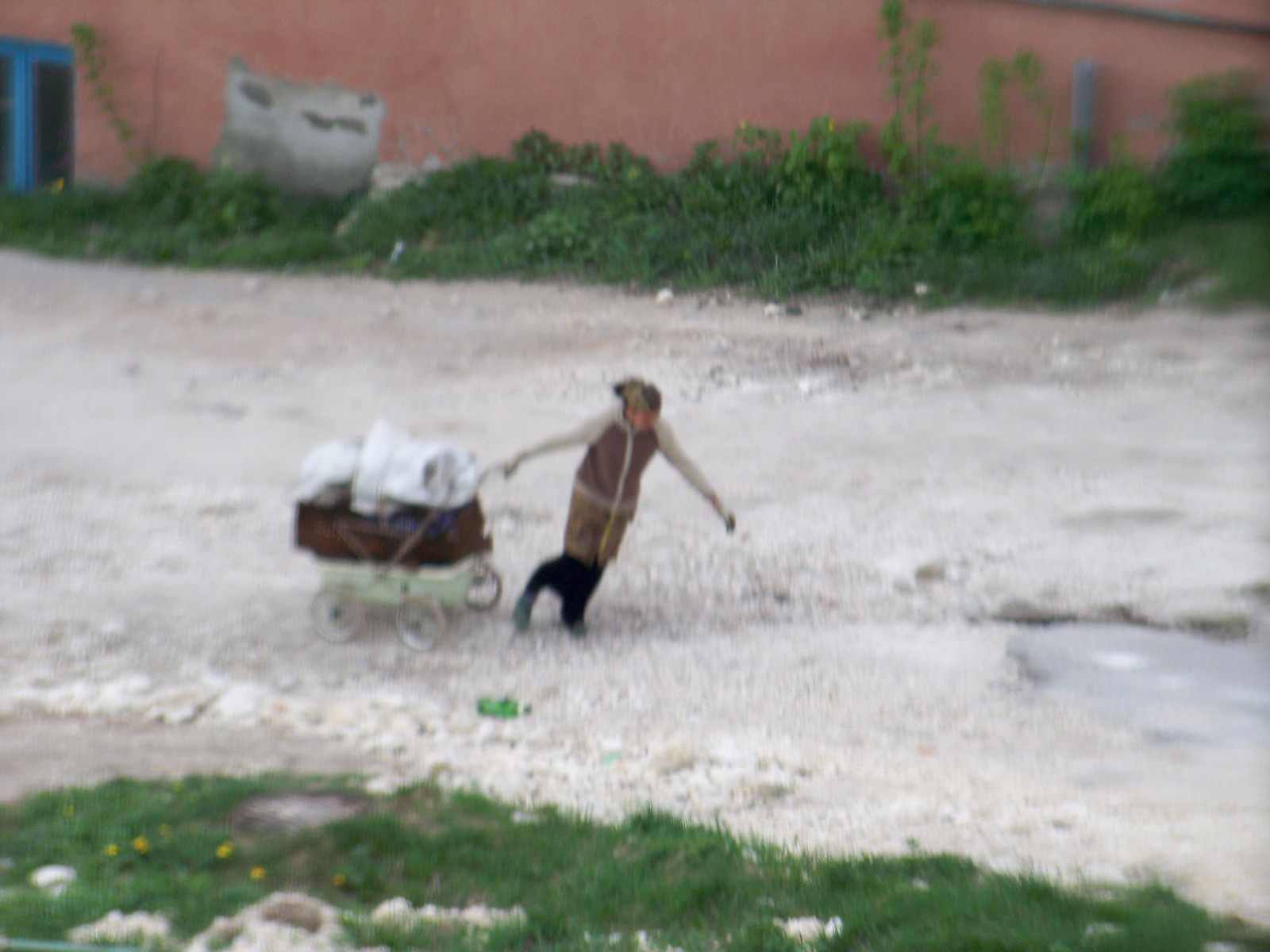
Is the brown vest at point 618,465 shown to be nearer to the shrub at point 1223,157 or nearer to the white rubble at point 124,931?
the shrub at point 1223,157

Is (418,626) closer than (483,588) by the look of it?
Yes

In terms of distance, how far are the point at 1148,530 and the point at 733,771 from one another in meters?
3.73

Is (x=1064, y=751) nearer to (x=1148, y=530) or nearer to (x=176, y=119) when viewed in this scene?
(x=1148, y=530)

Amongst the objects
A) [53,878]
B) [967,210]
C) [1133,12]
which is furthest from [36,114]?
[53,878]

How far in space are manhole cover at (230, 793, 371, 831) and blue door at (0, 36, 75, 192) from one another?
38.2 ft

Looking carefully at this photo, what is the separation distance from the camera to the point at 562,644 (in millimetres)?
6957

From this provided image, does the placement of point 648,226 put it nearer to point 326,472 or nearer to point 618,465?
point 618,465

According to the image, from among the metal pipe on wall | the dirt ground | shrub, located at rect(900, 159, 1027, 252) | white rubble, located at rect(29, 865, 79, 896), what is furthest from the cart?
shrub, located at rect(900, 159, 1027, 252)

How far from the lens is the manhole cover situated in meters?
4.60

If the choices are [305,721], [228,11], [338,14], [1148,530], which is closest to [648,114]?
[338,14]

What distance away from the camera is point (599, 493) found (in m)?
6.95

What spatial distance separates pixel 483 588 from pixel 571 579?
0.78m

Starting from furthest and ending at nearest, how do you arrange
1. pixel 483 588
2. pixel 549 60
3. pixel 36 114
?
pixel 36 114
pixel 549 60
pixel 483 588

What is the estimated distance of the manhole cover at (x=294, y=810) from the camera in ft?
15.1
